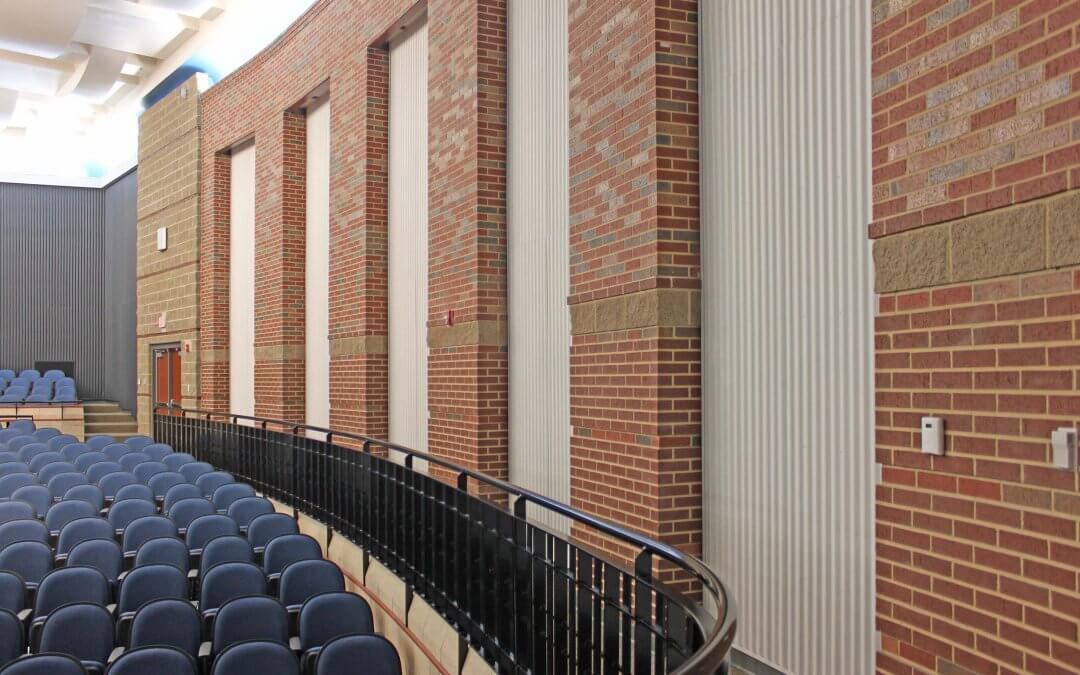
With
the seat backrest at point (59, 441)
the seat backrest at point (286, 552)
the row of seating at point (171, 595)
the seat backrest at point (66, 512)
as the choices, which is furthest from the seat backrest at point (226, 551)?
the seat backrest at point (59, 441)

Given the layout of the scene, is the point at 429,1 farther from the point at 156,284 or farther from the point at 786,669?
the point at 156,284

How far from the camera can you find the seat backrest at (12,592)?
19.1 ft

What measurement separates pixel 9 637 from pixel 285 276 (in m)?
9.56

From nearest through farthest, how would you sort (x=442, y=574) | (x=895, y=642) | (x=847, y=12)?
(x=895, y=642) → (x=847, y=12) → (x=442, y=574)

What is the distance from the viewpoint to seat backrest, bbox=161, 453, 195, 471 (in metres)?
11.9

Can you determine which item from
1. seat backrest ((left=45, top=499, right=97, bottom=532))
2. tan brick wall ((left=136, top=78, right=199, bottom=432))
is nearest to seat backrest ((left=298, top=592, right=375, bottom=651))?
seat backrest ((left=45, top=499, right=97, bottom=532))

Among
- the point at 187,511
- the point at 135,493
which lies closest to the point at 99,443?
the point at 135,493

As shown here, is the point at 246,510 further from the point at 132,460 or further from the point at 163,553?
the point at 132,460

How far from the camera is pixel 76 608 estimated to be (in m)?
5.25

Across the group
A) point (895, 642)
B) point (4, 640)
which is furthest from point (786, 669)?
point (4, 640)

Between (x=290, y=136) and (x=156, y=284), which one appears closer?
(x=290, y=136)

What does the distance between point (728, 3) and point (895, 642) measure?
3945mm

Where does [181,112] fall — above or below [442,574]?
above

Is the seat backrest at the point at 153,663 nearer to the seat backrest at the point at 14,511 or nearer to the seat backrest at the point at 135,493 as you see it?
the seat backrest at the point at 14,511
